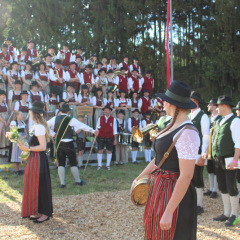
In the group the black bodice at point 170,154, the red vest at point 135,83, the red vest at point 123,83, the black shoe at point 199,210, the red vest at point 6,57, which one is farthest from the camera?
the red vest at point 135,83

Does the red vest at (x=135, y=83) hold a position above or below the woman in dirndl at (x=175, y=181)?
above

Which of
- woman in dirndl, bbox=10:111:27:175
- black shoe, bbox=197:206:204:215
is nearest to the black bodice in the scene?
black shoe, bbox=197:206:204:215

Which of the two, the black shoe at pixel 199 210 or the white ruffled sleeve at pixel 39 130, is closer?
the white ruffled sleeve at pixel 39 130

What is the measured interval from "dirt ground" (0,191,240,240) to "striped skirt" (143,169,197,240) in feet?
6.05

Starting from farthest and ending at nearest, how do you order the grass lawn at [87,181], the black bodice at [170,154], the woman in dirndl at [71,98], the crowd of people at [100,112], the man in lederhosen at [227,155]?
the woman in dirndl at [71,98], the grass lawn at [87,181], the crowd of people at [100,112], the man in lederhosen at [227,155], the black bodice at [170,154]

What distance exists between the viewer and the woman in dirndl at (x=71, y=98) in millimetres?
9547

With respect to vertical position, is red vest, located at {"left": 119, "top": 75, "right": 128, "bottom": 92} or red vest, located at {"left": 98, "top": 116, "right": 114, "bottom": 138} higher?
red vest, located at {"left": 119, "top": 75, "right": 128, "bottom": 92}

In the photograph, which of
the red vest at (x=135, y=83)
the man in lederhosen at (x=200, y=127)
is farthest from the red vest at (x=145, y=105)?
the man in lederhosen at (x=200, y=127)

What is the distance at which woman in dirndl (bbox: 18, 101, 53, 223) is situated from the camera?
4250 mm

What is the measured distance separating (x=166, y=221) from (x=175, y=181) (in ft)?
1.00

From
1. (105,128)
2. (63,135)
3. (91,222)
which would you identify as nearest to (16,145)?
(63,135)

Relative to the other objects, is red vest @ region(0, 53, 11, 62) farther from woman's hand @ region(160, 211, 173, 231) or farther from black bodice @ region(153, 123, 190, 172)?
woman's hand @ region(160, 211, 173, 231)

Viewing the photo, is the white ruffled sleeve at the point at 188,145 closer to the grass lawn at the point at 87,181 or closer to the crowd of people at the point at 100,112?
the crowd of people at the point at 100,112

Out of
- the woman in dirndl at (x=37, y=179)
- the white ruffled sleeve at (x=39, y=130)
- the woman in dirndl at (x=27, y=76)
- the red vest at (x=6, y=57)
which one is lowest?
the woman in dirndl at (x=37, y=179)
